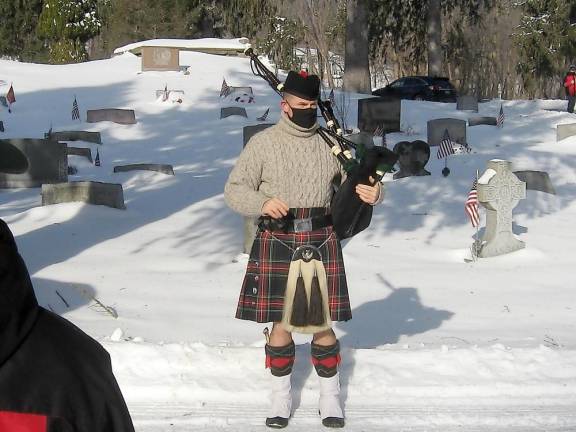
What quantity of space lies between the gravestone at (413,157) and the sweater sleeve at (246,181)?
367 inches

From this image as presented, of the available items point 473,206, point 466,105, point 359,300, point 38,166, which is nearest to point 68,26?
point 466,105

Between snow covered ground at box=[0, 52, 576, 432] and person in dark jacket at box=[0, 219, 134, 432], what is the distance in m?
3.24

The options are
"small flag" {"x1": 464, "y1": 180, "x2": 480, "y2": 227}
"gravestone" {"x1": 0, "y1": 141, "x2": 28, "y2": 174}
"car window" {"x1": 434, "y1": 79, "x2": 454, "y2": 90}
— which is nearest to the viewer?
"gravestone" {"x1": 0, "y1": 141, "x2": 28, "y2": 174}

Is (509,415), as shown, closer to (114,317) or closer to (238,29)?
(114,317)

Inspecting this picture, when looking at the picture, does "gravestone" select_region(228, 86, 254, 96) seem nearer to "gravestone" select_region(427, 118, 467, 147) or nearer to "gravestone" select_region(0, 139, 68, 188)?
"gravestone" select_region(427, 118, 467, 147)

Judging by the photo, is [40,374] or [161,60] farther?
[161,60]

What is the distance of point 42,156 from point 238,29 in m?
28.6

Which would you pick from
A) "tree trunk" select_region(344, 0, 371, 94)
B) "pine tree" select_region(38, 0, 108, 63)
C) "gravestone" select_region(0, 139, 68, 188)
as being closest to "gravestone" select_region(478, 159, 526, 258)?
"gravestone" select_region(0, 139, 68, 188)

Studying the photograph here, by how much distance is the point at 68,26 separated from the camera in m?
42.1

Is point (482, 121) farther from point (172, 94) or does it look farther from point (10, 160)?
point (10, 160)

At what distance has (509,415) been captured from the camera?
202 inches

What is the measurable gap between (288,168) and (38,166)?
31.5 ft

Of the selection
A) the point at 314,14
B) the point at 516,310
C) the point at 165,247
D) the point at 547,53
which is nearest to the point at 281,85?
the point at 516,310

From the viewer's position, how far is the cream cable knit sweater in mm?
4613
